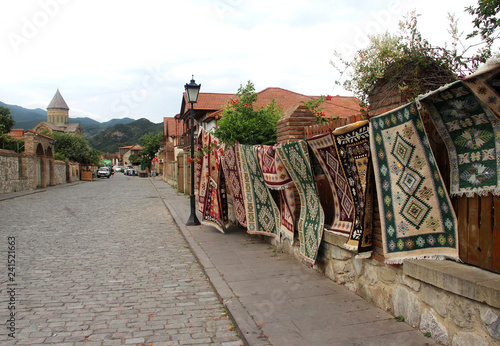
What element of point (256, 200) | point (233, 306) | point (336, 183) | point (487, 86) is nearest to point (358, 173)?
point (336, 183)

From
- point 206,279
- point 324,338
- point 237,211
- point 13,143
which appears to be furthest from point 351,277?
point 13,143

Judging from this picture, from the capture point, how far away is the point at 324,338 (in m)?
3.62

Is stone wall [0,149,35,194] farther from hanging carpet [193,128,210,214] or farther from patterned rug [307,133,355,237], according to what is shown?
patterned rug [307,133,355,237]

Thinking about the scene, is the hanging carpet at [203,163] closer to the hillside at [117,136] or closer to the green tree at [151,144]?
the green tree at [151,144]

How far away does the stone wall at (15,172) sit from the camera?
22.7 metres

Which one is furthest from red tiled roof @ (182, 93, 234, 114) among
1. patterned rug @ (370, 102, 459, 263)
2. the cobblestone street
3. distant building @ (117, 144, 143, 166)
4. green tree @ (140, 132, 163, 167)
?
distant building @ (117, 144, 143, 166)

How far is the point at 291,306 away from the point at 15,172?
83.2ft

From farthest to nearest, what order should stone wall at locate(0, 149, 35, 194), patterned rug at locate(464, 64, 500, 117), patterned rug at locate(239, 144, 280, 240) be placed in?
1. stone wall at locate(0, 149, 35, 194)
2. patterned rug at locate(239, 144, 280, 240)
3. patterned rug at locate(464, 64, 500, 117)

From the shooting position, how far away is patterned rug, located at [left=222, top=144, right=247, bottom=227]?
808 centimetres

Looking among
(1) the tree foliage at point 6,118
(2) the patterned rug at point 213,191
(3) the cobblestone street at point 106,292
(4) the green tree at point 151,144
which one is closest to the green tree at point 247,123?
(2) the patterned rug at point 213,191

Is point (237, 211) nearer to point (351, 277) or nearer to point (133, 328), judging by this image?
point (351, 277)

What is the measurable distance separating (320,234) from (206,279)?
192cm

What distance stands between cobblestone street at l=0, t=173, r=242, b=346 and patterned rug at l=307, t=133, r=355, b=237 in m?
1.84

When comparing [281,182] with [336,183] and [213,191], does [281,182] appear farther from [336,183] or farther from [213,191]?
[213,191]
